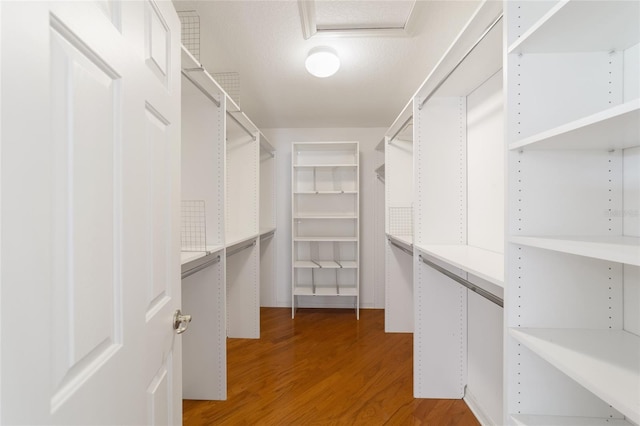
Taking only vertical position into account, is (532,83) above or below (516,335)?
above

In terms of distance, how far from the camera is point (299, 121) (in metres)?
3.36

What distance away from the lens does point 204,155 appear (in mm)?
1907

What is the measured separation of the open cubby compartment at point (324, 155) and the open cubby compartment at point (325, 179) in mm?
84

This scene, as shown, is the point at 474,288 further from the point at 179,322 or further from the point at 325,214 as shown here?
the point at 325,214

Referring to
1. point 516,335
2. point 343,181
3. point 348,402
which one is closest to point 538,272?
point 516,335

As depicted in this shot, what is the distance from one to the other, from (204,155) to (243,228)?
1.04 m

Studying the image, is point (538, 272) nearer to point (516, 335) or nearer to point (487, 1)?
point (516, 335)

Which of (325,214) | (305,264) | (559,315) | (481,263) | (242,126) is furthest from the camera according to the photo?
(325,214)

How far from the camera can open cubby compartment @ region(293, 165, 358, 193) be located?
354 cm

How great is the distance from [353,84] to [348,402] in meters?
2.30

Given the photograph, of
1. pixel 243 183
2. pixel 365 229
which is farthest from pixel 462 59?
pixel 365 229

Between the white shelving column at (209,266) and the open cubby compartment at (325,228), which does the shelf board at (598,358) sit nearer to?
the white shelving column at (209,266)

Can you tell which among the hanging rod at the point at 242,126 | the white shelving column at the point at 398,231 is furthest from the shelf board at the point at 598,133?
the white shelving column at the point at 398,231

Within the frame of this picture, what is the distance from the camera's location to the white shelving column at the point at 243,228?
2.72m
